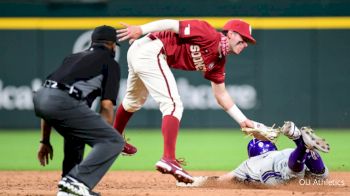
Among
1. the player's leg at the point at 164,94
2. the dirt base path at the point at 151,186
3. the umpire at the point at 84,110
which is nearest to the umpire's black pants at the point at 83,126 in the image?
the umpire at the point at 84,110

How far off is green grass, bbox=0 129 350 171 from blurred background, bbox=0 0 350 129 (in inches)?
13.6

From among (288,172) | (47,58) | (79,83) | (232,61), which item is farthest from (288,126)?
(47,58)

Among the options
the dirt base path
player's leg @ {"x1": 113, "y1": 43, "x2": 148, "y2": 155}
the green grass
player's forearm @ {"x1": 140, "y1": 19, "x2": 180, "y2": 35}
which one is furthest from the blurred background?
player's forearm @ {"x1": 140, "y1": 19, "x2": 180, "y2": 35}

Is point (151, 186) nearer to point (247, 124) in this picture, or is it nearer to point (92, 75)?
point (247, 124)

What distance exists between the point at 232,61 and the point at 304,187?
598 centimetres

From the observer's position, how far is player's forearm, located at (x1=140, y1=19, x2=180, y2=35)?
646 centimetres

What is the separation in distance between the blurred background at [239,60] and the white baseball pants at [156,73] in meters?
5.50

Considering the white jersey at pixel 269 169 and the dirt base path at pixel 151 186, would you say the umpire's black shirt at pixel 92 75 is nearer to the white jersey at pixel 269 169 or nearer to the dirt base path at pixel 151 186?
the dirt base path at pixel 151 186

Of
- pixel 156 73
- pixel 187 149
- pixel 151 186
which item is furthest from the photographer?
pixel 187 149

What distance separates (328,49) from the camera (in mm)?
12516

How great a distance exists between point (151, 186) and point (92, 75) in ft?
6.45

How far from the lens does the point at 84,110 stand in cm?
543

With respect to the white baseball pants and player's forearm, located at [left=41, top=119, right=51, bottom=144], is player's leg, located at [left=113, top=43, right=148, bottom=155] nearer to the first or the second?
the white baseball pants

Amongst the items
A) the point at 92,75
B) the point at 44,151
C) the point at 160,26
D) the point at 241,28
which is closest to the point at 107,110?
the point at 92,75
